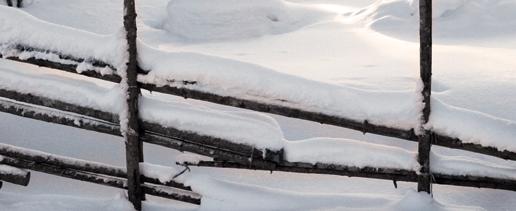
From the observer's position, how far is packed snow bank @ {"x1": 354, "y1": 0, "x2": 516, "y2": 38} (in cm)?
1046

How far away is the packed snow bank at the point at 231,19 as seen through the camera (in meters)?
13.3

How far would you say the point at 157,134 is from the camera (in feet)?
12.4

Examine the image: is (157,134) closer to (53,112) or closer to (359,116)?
(53,112)

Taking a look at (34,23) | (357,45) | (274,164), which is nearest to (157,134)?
(274,164)

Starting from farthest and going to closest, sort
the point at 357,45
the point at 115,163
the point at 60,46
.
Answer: the point at 357,45, the point at 115,163, the point at 60,46

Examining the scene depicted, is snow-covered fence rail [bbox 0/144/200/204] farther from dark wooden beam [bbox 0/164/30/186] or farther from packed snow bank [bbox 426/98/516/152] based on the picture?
packed snow bank [bbox 426/98/516/152]

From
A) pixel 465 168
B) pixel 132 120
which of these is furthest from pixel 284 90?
pixel 465 168

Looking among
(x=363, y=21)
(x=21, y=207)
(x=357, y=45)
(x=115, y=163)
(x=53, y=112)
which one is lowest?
(x=21, y=207)

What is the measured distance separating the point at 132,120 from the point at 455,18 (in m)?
8.94

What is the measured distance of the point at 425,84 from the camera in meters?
3.29

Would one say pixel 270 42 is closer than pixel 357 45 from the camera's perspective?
No

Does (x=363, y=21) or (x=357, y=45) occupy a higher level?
(x=363, y=21)

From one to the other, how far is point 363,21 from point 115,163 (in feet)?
28.5

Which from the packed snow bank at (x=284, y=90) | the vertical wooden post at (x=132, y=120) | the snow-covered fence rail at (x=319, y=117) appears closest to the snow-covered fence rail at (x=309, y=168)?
the vertical wooden post at (x=132, y=120)
